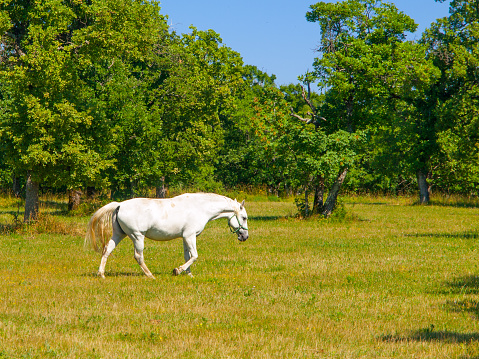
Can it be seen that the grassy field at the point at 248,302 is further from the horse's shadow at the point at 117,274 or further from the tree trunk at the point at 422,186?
the tree trunk at the point at 422,186

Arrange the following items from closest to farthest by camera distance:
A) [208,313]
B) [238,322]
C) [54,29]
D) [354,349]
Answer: [354,349] → [238,322] → [208,313] → [54,29]

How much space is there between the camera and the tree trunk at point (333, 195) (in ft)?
107

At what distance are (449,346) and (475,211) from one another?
36.9m

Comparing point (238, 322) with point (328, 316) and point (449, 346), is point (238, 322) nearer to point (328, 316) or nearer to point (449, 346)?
point (328, 316)

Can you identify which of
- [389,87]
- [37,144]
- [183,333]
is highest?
[389,87]

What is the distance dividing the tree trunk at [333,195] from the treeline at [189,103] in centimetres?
7

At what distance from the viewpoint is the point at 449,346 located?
8633 mm

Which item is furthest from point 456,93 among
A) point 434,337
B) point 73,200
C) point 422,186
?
point 434,337

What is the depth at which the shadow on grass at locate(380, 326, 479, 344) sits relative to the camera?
903 centimetres

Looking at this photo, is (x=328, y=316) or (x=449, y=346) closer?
(x=449, y=346)

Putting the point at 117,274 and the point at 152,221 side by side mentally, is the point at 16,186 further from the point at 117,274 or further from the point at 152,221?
the point at 152,221

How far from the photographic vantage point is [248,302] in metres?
11.8

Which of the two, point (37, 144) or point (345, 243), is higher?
point (37, 144)

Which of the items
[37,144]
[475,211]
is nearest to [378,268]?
[37,144]
